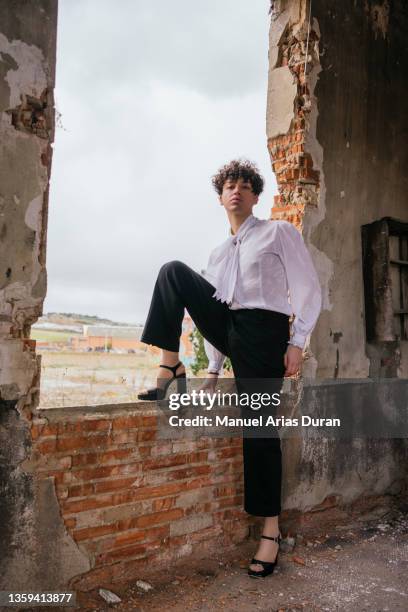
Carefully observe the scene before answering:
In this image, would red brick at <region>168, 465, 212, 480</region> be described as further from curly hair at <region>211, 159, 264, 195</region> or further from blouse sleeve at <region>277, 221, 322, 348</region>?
curly hair at <region>211, 159, 264, 195</region>

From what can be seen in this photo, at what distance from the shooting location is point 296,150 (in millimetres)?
3441

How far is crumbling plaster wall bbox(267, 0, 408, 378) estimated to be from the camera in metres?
3.46

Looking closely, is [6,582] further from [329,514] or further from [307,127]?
[307,127]

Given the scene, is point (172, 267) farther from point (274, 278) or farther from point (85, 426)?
point (85, 426)

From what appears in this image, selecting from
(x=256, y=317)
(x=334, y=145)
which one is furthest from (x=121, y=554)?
(x=334, y=145)

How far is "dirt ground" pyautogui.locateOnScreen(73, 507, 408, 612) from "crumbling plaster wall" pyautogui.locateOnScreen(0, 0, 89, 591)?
0.34 meters

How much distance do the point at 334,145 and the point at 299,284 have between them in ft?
4.48

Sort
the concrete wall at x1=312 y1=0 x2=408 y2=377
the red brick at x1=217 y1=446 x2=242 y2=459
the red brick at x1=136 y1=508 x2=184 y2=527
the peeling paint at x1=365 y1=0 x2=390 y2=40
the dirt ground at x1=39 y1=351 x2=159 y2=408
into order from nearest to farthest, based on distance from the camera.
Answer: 1. the red brick at x1=136 y1=508 x2=184 y2=527
2. the red brick at x1=217 y1=446 x2=242 y2=459
3. the concrete wall at x1=312 y1=0 x2=408 y2=377
4. the peeling paint at x1=365 y1=0 x2=390 y2=40
5. the dirt ground at x1=39 y1=351 x2=159 y2=408

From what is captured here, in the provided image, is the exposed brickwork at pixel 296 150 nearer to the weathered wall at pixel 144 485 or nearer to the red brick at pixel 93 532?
the weathered wall at pixel 144 485

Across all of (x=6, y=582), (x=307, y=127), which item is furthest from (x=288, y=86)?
(x=6, y=582)

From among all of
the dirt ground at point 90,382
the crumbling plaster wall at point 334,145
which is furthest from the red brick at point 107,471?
the dirt ground at point 90,382

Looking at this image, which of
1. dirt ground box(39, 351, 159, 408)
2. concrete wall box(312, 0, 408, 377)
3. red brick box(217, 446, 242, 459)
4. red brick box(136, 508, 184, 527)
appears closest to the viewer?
red brick box(136, 508, 184, 527)

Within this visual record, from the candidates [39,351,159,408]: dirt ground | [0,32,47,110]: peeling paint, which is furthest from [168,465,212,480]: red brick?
[39,351,159,408]: dirt ground

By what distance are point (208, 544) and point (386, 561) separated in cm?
104
